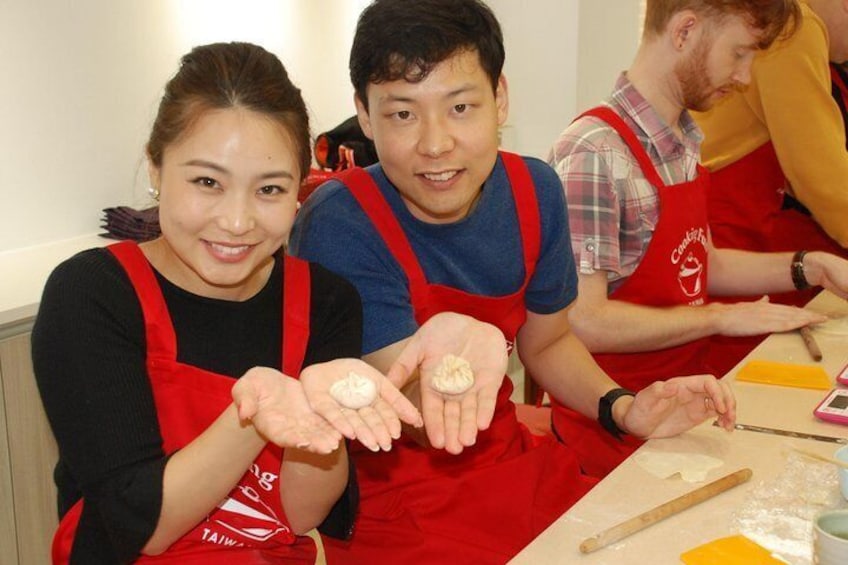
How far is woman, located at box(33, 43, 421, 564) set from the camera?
1.19m

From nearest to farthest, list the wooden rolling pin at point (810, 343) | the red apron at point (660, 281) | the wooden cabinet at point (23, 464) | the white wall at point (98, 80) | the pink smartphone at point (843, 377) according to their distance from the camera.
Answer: the pink smartphone at point (843, 377)
the wooden rolling pin at point (810, 343)
the red apron at point (660, 281)
the wooden cabinet at point (23, 464)
the white wall at point (98, 80)

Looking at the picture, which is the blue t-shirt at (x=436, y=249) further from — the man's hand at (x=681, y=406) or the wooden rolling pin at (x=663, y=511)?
the wooden rolling pin at (x=663, y=511)

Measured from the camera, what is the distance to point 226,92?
4.29ft

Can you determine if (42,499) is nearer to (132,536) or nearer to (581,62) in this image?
(132,536)

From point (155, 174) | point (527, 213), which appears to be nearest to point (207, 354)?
point (155, 174)

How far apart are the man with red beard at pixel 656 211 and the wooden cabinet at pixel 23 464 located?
124 cm

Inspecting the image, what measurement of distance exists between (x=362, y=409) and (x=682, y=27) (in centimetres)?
137

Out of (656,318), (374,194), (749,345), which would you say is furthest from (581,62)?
(374,194)

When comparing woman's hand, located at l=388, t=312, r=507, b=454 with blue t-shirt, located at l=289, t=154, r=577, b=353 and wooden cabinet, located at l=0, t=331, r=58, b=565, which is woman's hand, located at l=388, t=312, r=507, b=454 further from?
wooden cabinet, located at l=0, t=331, r=58, b=565

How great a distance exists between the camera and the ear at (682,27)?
206 centimetres

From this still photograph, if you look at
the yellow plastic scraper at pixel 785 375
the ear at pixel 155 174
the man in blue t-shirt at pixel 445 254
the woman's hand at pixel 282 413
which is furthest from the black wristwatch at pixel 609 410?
the ear at pixel 155 174

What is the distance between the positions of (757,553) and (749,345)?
130 cm

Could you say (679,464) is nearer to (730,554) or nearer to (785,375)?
(730,554)

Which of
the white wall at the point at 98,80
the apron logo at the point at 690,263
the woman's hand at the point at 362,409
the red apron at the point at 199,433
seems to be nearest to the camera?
the woman's hand at the point at 362,409
